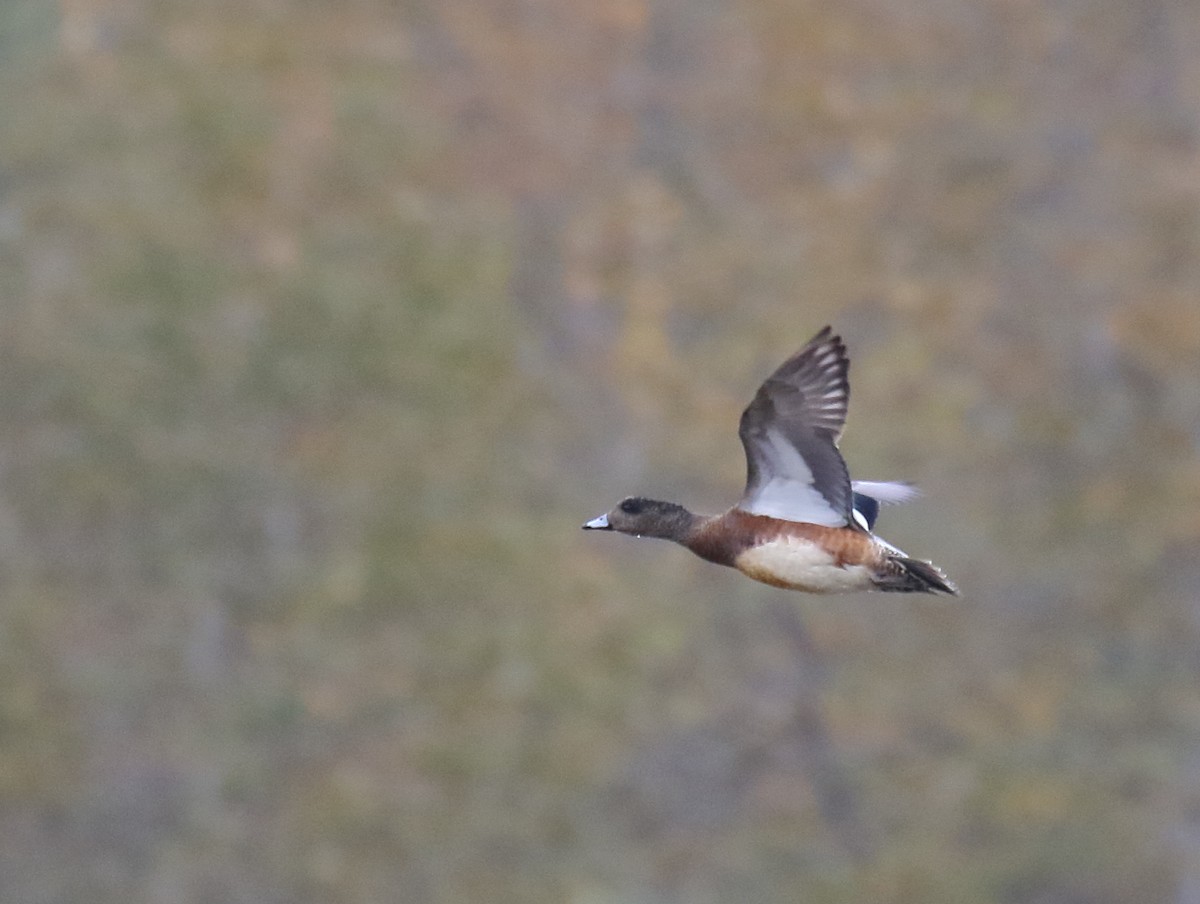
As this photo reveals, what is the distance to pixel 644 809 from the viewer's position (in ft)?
69.9

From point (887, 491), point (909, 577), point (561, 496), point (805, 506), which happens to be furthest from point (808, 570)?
point (561, 496)

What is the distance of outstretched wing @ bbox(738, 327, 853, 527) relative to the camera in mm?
7559

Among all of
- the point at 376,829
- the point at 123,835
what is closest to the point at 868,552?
the point at 376,829

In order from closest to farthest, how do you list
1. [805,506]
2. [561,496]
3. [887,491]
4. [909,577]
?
[909,577]
[805,506]
[887,491]
[561,496]

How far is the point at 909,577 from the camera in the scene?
7.62 meters

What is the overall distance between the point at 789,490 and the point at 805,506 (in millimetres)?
78

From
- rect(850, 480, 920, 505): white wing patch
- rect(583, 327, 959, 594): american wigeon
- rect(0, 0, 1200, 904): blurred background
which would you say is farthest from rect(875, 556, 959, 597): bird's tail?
rect(0, 0, 1200, 904): blurred background

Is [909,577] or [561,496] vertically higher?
[561,496]

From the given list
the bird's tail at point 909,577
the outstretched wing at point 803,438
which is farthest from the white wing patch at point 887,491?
the bird's tail at point 909,577

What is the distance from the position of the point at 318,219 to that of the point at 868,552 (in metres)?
14.0

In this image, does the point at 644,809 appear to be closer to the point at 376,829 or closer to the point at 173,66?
the point at 376,829

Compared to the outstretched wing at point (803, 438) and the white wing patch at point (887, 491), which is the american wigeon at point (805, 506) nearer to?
the outstretched wing at point (803, 438)

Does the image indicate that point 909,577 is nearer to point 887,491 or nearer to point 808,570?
point 808,570

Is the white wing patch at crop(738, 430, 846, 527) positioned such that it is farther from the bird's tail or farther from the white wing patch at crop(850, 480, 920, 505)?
the white wing patch at crop(850, 480, 920, 505)
